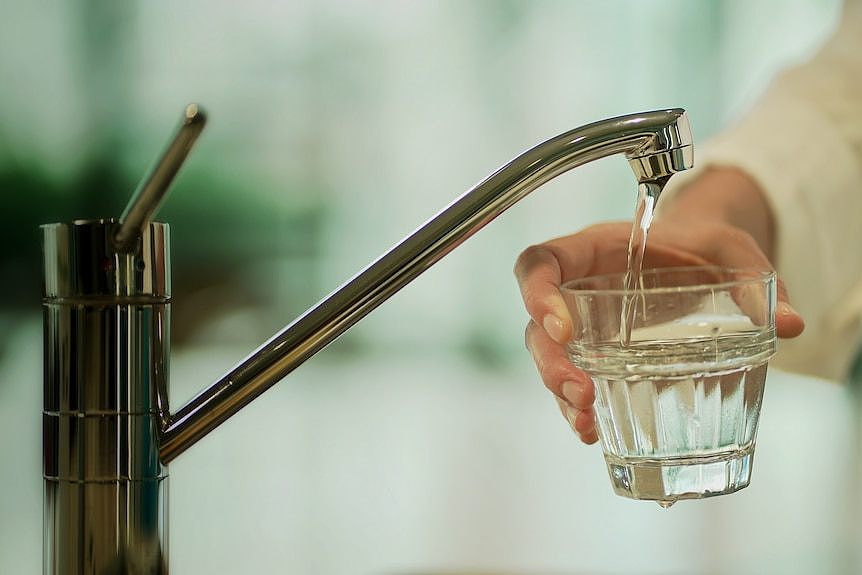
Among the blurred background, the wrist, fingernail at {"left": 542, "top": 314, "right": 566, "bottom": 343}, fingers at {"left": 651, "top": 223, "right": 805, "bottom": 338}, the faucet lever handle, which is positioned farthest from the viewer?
the blurred background

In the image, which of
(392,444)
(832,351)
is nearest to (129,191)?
(392,444)

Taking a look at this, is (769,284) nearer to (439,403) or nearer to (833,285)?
(833,285)

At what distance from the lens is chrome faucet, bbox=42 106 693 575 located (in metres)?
0.39

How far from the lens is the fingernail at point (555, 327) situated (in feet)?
1.50

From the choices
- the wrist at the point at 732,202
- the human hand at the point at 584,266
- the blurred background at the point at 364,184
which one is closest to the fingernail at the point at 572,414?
the human hand at the point at 584,266

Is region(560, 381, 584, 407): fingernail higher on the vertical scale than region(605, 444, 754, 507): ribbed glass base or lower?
higher

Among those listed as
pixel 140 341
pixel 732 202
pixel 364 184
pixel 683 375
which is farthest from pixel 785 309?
pixel 364 184

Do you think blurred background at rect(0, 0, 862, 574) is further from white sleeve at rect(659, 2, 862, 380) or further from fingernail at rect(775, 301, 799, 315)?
fingernail at rect(775, 301, 799, 315)

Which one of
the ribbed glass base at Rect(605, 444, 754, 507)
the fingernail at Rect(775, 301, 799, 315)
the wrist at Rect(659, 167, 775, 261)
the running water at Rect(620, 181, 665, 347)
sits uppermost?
the wrist at Rect(659, 167, 775, 261)

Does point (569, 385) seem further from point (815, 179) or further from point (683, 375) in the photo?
point (815, 179)

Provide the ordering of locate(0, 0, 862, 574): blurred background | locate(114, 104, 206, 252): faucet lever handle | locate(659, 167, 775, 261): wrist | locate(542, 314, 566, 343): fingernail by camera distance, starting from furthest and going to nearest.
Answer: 1. locate(0, 0, 862, 574): blurred background
2. locate(659, 167, 775, 261): wrist
3. locate(542, 314, 566, 343): fingernail
4. locate(114, 104, 206, 252): faucet lever handle

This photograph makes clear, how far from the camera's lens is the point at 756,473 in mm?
1982

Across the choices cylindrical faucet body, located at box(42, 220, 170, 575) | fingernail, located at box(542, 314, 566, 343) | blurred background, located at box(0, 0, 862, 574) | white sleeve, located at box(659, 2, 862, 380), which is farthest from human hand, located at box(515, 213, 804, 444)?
blurred background, located at box(0, 0, 862, 574)

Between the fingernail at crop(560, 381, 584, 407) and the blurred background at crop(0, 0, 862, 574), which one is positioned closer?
the fingernail at crop(560, 381, 584, 407)
